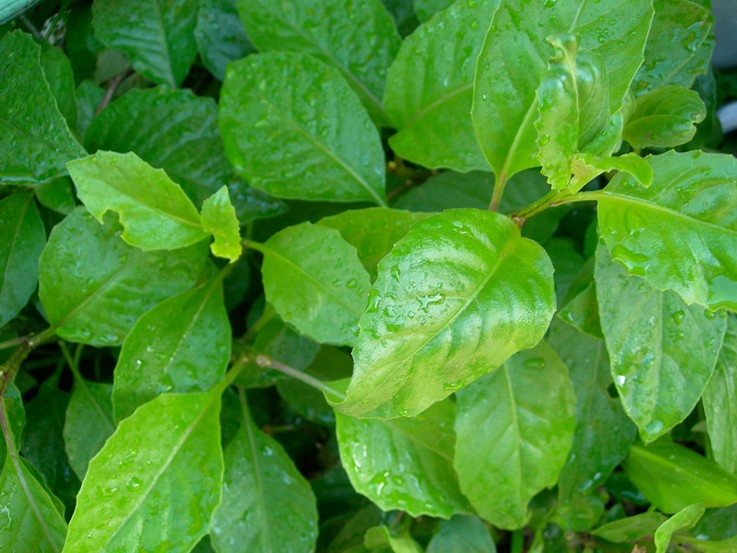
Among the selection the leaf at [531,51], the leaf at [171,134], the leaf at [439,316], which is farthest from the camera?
the leaf at [171,134]

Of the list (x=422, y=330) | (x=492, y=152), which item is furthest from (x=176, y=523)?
(x=492, y=152)

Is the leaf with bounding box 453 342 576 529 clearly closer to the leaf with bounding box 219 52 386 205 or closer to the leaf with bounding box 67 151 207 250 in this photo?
the leaf with bounding box 219 52 386 205

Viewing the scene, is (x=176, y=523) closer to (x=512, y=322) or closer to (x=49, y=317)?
(x=49, y=317)

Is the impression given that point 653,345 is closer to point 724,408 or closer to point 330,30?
point 724,408

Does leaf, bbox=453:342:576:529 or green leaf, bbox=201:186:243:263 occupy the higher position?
green leaf, bbox=201:186:243:263

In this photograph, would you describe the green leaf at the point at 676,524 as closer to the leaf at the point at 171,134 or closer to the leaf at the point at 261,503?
the leaf at the point at 261,503

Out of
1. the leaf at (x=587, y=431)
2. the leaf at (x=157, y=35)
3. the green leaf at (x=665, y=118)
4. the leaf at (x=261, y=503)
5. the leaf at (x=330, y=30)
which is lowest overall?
the leaf at (x=587, y=431)

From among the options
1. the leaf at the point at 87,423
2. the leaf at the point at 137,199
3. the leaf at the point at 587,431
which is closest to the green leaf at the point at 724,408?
the leaf at the point at 587,431

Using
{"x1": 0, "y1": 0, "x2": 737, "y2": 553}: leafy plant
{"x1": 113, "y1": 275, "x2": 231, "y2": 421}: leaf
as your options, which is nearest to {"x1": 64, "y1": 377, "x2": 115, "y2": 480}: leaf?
{"x1": 0, "y1": 0, "x2": 737, "y2": 553}: leafy plant
